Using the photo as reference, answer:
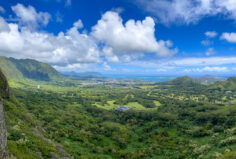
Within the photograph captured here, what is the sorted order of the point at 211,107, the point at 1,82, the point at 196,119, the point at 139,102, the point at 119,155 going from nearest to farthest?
the point at 119,155 → the point at 1,82 → the point at 196,119 → the point at 211,107 → the point at 139,102

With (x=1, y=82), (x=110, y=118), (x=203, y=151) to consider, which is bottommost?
(x=110, y=118)

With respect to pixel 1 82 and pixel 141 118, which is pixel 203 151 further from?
pixel 1 82

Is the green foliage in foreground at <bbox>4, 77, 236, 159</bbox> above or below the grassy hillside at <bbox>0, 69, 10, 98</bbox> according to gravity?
below

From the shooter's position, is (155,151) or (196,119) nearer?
(155,151)

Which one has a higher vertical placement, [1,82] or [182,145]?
[1,82]

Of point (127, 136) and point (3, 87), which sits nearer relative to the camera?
point (3, 87)

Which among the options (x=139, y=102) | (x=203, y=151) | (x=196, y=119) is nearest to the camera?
(x=203, y=151)

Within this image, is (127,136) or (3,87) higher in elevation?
(3,87)

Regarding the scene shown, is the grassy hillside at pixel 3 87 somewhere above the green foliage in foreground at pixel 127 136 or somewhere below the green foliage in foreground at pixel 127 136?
above

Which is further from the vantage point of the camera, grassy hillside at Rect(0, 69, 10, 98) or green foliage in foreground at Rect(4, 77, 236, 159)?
grassy hillside at Rect(0, 69, 10, 98)

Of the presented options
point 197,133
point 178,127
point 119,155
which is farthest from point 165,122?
point 119,155

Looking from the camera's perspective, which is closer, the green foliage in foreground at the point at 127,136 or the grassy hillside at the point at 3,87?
the green foliage in foreground at the point at 127,136
